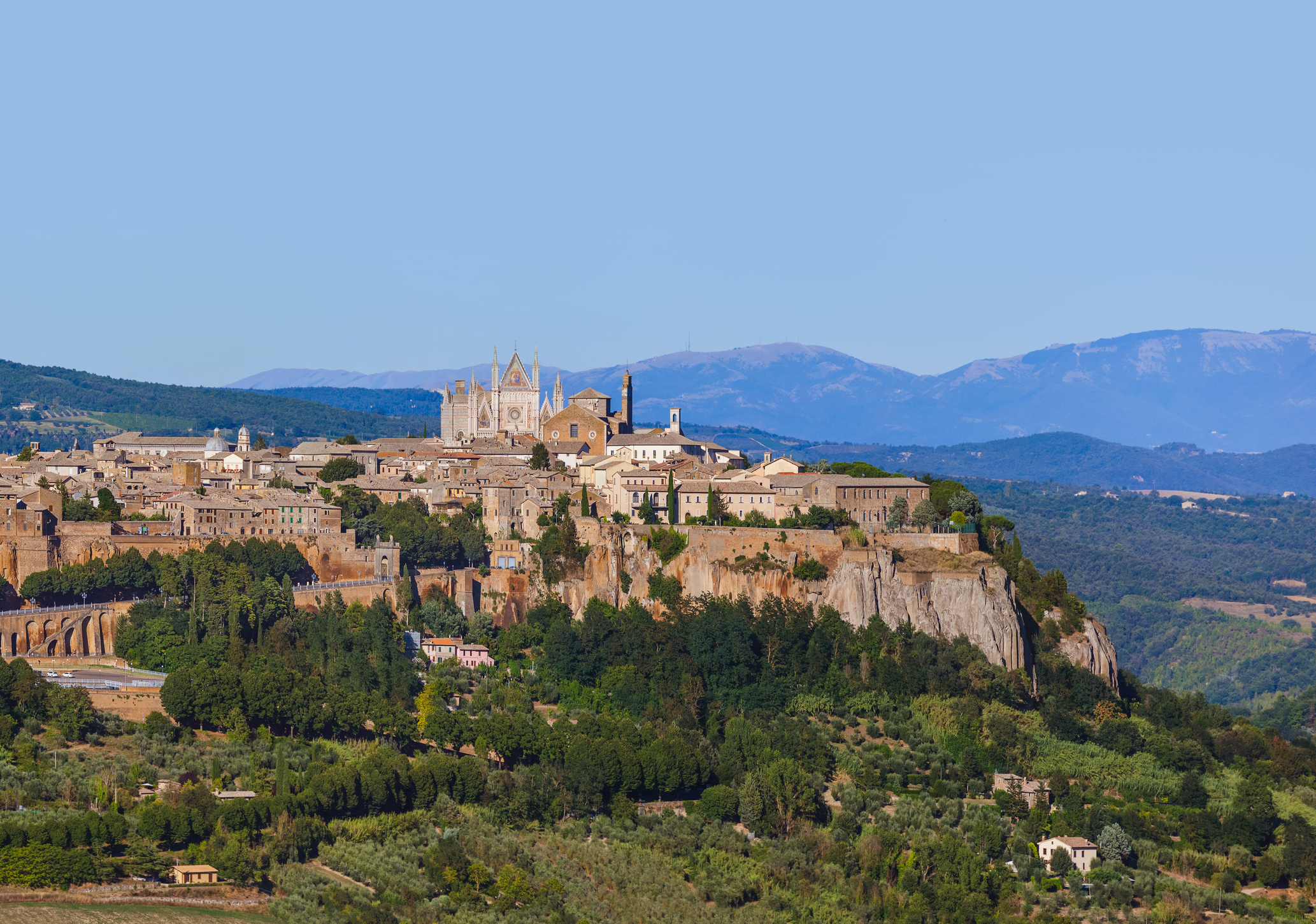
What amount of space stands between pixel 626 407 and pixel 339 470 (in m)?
22.4

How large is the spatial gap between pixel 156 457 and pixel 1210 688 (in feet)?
279

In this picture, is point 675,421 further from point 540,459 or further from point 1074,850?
point 1074,850

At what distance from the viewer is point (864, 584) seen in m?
71.8

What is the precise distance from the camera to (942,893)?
58188 millimetres

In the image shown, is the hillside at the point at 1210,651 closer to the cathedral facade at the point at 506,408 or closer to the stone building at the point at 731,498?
the cathedral facade at the point at 506,408

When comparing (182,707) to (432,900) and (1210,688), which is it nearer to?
(432,900)

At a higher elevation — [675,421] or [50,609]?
[675,421]

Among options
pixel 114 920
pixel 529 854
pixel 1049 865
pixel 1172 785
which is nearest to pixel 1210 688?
pixel 1172 785

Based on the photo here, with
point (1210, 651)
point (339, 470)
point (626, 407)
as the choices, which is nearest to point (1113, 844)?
point (339, 470)

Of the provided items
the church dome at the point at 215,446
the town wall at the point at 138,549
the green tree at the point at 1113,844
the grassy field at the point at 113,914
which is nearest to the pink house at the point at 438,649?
the town wall at the point at 138,549

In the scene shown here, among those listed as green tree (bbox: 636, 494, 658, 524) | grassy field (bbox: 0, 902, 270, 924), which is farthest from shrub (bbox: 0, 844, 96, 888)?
green tree (bbox: 636, 494, 658, 524)

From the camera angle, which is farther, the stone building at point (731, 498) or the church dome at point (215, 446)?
the church dome at point (215, 446)

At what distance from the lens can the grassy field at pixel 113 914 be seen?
162 ft

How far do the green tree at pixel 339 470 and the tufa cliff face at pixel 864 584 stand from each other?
16.5m
